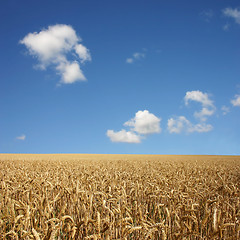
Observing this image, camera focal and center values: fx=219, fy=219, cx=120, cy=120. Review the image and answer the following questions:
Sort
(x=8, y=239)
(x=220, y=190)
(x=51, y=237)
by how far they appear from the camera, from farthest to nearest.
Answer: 1. (x=220, y=190)
2. (x=8, y=239)
3. (x=51, y=237)

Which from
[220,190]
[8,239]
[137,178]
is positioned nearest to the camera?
[8,239]

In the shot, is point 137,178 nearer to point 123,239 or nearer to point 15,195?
point 15,195

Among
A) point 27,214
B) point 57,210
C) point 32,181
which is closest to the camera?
point 27,214

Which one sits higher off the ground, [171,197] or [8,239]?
[171,197]

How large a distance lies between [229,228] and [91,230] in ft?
9.61

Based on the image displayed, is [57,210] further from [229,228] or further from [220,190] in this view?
[220,190]

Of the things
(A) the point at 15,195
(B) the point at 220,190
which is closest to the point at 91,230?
(A) the point at 15,195

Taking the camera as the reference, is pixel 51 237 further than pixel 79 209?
No

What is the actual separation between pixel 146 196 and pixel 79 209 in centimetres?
212

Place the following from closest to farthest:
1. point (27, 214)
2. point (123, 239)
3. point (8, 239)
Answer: point (123, 239) → point (27, 214) → point (8, 239)

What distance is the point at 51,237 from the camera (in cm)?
258

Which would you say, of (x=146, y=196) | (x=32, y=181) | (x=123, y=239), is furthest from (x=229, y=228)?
(x=32, y=181)

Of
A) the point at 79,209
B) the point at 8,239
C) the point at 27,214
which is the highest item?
the point at 27,214

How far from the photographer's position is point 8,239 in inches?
179
